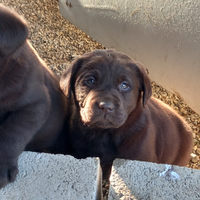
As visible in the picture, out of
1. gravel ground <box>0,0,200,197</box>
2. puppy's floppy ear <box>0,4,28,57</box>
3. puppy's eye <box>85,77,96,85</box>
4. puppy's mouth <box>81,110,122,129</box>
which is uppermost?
puppy's floppy ear <box>0,4,28,57</box>

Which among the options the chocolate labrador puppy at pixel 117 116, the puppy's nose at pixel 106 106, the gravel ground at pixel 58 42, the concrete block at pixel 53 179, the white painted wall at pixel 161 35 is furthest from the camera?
the gravel ground at pixel 58 42

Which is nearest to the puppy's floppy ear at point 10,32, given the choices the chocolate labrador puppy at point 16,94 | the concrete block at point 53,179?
the chocolate labrador puppy at point 16,94

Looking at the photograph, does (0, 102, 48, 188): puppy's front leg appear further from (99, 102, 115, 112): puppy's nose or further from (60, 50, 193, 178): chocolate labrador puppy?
(99, 102, 115, 112): puppy's nose

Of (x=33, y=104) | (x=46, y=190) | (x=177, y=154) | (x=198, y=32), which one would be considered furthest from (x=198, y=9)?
(x=46, y=190)

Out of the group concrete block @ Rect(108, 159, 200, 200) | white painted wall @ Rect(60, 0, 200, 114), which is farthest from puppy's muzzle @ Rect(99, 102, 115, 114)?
white painted wall @ Rect(60, 0, 200, 114)

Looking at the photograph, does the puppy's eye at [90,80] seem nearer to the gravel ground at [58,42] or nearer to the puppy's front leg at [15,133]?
the puppy's front leg at [15,133]

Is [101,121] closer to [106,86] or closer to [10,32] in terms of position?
[106,86]
